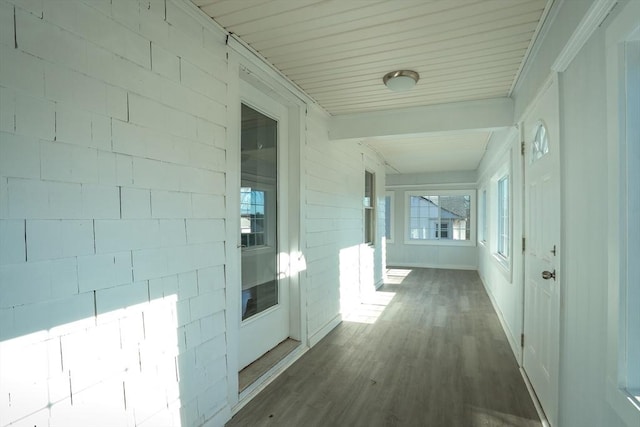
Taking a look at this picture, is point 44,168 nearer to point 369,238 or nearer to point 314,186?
point 314,186

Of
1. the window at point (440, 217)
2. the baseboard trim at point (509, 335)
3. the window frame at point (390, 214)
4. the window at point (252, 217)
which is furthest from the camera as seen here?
the window frame at point (390, 214)

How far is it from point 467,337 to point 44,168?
399 centimetres

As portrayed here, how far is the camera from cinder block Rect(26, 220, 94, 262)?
124 centimetres

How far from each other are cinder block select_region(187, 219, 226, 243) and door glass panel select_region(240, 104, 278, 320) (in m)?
0.50

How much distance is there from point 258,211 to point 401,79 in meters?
1.62

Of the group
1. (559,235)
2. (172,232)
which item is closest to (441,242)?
(559,235)

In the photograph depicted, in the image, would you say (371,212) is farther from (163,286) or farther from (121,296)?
(121,296)

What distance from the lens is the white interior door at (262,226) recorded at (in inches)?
→ 108

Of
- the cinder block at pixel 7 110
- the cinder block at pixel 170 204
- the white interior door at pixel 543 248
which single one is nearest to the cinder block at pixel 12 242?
the cinder block at pixel 7 110

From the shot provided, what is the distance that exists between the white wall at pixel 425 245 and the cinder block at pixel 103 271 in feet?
27.6

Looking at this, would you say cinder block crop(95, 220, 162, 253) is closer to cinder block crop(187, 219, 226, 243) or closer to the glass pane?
cinder block crop(187, 219, 226, 243)

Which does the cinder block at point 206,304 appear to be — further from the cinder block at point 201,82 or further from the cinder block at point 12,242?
the cinder block at point 201,82

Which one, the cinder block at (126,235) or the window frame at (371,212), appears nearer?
the cinder block at (126,235)

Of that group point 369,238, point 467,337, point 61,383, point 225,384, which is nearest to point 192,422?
point 225,384
